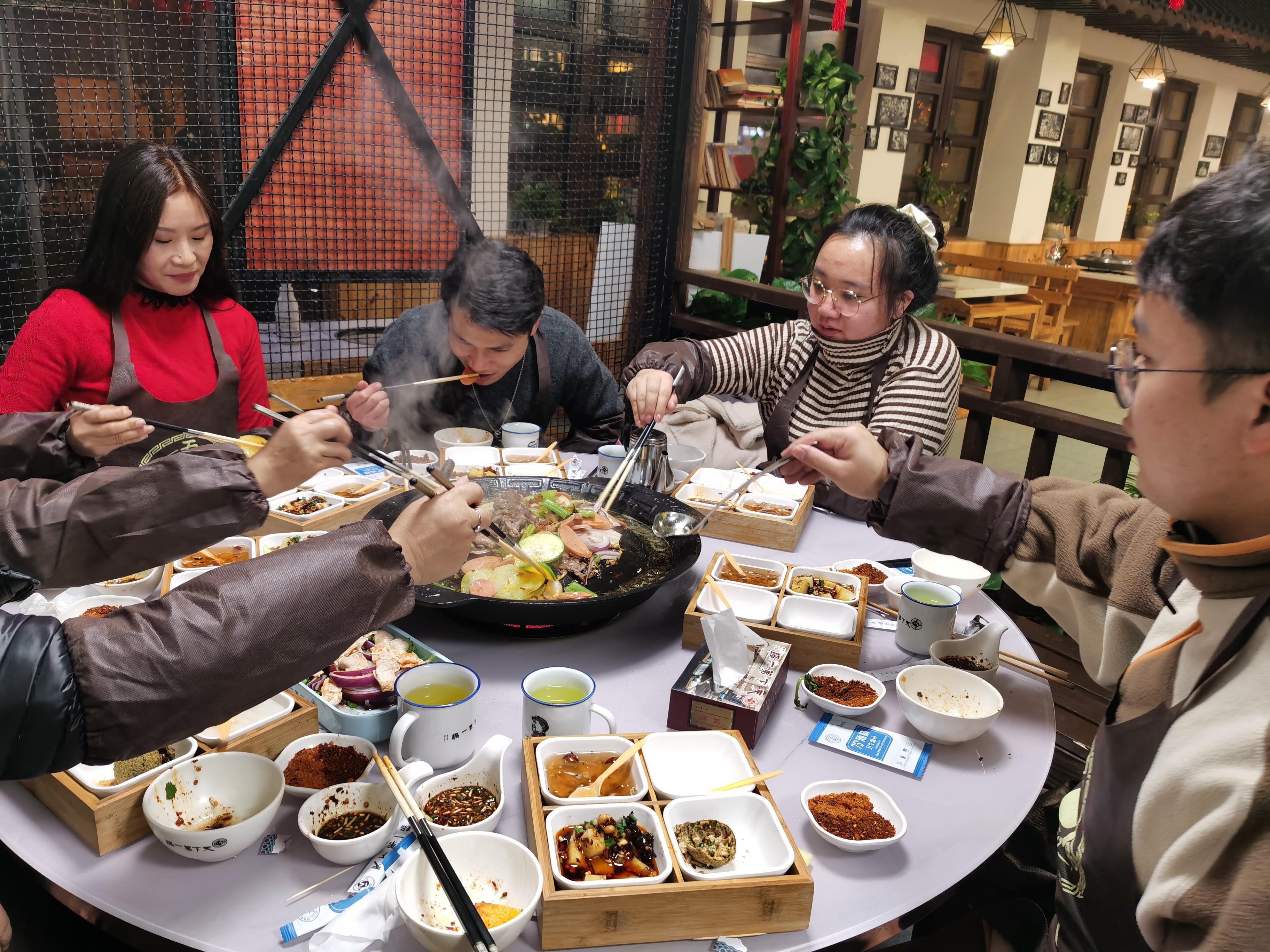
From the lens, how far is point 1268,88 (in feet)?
41.3

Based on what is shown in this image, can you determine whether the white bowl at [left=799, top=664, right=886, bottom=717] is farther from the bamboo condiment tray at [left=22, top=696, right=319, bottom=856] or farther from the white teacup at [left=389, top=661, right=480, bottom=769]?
the bamboo condiment tray at [left=22, top=696, right=319, bottom=856]

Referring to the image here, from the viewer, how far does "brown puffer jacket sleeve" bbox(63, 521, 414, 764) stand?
3.49 feet

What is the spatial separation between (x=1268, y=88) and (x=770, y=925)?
1605cm

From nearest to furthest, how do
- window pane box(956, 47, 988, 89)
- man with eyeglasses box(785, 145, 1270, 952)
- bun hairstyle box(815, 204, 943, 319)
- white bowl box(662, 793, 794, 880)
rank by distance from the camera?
A: man with eyeglasses box(785, 145, 1270, 952)
white bowl box(662, 793, 794, 880)
bun hairstyle box(815, 204, 943, 319)
window pane box(956, 47, 988, 89)

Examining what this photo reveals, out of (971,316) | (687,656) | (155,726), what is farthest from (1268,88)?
(155,726)

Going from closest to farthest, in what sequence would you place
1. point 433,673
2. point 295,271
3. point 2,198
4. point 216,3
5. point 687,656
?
point 433,673, point 687,656, point 2,198, point 216,3, point 295,271

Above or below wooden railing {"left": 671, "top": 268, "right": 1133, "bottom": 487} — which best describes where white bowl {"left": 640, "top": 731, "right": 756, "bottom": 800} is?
below

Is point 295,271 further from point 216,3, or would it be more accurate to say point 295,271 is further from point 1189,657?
point 1189,657

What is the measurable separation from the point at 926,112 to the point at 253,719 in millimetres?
11406

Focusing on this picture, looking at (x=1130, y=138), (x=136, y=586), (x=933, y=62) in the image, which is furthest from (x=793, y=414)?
(x=1130, y=138)

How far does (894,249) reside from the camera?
2.88 metres

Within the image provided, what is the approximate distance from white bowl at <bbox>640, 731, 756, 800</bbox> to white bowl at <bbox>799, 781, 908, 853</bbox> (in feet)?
0.38

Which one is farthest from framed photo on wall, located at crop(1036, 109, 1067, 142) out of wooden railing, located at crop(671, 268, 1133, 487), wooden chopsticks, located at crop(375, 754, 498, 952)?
wooden chopsticks, located at crop(375, 754, 498, 952)

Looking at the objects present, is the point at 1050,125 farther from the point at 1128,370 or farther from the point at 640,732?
the point at 640,732
